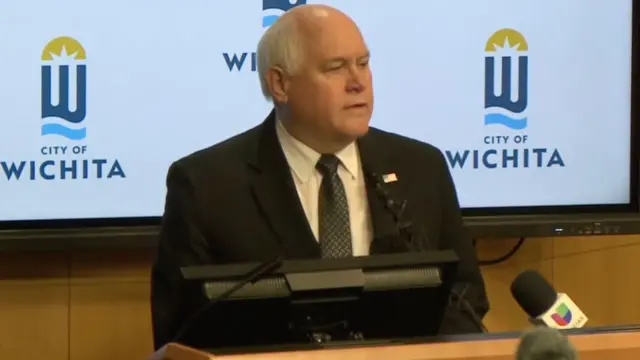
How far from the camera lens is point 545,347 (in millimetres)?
1146

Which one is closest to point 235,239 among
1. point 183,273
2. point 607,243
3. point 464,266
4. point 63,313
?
point 464,266

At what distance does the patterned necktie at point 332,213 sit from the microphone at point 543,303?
62cm

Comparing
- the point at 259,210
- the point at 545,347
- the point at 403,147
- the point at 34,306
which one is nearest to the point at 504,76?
the point at 403,147

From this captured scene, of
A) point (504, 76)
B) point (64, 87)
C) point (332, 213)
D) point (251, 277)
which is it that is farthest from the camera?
point (504, 76)

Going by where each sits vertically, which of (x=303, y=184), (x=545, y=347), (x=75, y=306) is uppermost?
(x=303, y=184)

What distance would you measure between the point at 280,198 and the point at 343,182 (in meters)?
0.14

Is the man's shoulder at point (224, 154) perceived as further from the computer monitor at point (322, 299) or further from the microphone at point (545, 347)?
the microphone at point (545, 347)

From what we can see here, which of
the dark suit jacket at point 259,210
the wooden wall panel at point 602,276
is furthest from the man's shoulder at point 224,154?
the wooden wall panel at point 602,276

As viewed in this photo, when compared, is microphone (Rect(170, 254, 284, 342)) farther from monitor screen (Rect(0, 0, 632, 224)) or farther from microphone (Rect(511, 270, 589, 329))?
monitor screen (Rect(0, 0, 632, 224))

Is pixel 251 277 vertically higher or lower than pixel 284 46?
lower

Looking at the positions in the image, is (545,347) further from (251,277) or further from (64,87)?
(64,87)

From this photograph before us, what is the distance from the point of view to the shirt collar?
2.49 meters

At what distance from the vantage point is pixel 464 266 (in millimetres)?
2480

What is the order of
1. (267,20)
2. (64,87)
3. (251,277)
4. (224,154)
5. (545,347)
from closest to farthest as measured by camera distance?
1. (545,347)
2. (251,277)
3. (224,154)
4. (64,87)
5. (267,20)
